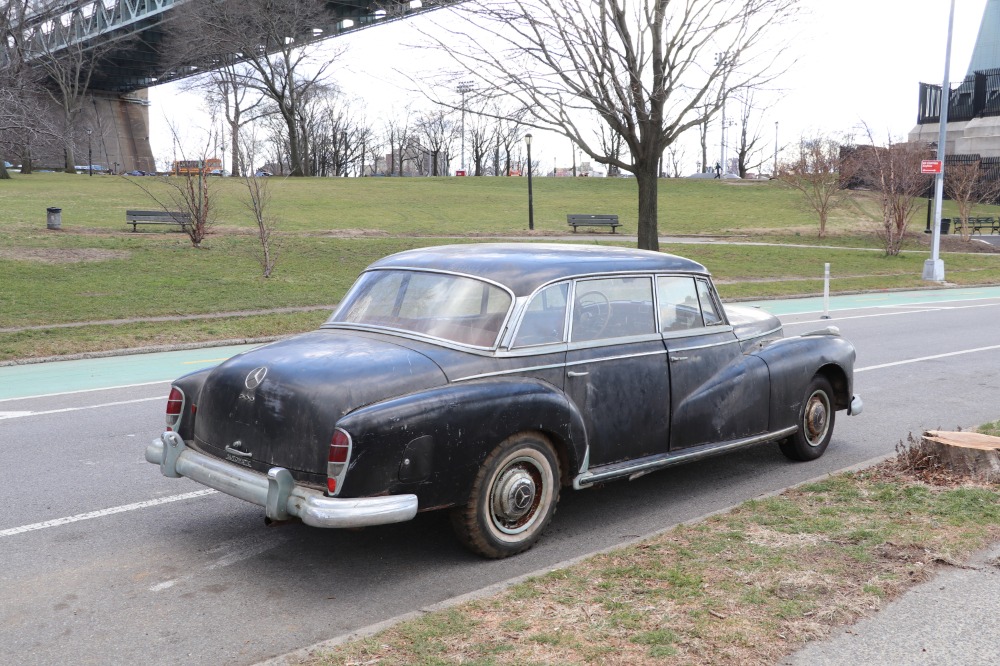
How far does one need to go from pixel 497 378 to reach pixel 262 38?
2518 inches

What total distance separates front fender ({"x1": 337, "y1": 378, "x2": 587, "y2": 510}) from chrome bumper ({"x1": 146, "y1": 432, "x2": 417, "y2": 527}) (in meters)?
0.08

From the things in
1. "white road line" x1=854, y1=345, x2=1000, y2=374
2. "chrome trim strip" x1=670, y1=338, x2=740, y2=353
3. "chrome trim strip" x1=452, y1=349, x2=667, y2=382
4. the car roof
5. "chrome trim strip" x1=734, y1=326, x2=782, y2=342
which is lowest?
"white road line" x1=854, y1=345, x2=1000, y2=374

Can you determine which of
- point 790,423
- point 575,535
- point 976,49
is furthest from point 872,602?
point 976,49

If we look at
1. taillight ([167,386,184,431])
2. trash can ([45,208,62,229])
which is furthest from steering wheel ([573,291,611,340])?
trash can ([45,208,62,229])

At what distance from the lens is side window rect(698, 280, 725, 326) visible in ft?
21.5

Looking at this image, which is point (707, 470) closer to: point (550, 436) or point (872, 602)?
point (550, 436)

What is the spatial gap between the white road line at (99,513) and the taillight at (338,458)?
221cm

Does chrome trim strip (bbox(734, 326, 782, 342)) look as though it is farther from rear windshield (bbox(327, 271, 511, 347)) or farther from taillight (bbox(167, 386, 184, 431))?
taillight (bbox(167, 386, 184, 431))

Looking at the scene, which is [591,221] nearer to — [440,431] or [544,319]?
[544,319]

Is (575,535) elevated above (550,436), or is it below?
below

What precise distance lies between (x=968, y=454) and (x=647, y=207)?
16230 millimetres

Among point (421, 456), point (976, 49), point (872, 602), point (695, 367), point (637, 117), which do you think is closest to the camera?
point (872, 602)

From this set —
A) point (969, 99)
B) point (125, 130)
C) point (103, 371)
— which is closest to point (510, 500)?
point (103, 371)

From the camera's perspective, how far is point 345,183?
6003 cm
